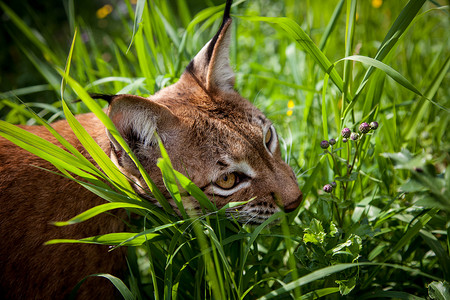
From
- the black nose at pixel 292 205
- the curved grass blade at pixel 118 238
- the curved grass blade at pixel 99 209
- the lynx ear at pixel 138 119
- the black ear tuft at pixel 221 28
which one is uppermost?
the black ear tuft at pixel 221 28

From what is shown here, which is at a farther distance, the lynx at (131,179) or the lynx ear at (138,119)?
the lynx at (131,179)

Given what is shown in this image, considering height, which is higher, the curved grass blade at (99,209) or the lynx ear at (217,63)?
the lynx ear at (217,63)

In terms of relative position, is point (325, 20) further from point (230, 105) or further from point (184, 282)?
point (184, 282)

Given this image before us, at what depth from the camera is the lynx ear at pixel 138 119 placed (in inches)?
70.1

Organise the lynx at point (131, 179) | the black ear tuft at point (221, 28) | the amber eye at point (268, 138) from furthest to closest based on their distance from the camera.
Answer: the amber eye at point (268, 138), the black ear tuft at point (221, 28), the lynx at point (131, 179)

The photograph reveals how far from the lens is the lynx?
195 cm

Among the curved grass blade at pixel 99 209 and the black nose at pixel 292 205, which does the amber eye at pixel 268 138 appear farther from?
the curved grass blade at pixel 99 209

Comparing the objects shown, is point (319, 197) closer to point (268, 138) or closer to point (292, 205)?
point (292, 205)

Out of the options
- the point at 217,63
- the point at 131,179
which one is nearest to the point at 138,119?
the point at 131,179

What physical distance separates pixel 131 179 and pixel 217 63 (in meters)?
0.93

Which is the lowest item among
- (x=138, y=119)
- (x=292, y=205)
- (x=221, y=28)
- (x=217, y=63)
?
(x=292, y=205)

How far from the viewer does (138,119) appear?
1909 millimetres

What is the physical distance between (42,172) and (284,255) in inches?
59.2

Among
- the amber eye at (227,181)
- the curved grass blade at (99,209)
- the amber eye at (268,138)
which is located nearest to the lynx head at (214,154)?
the amber eye at (227,181)
